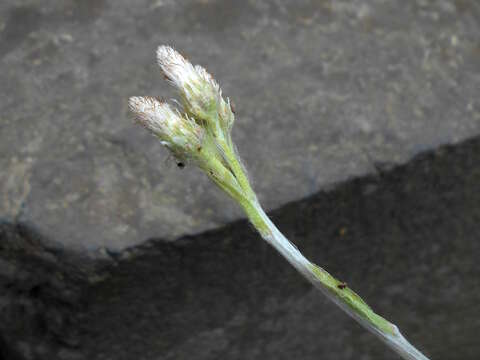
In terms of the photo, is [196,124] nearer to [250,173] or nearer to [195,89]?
[195,89]

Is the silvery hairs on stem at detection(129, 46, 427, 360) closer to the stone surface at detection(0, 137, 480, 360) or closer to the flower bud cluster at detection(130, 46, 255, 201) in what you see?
the flower bud cluster at detection(130, 46, 255, 201)

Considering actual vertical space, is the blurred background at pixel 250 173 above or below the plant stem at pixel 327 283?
below

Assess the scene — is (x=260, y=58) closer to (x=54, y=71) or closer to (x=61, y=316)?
(x=54, y=71)

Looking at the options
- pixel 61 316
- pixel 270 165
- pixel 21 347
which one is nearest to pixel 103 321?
pixel 61 316

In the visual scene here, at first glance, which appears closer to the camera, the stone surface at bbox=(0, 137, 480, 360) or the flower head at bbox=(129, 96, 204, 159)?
the flower head at bbox=(129, 96, 204, 159)

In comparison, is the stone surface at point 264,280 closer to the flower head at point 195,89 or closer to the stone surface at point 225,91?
the stone surface at point 225,91

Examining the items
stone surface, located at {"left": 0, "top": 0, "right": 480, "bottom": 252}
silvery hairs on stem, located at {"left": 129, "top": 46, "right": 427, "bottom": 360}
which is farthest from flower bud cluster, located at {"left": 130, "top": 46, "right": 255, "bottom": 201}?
stone surface, located at {"left": 0, "top": 0, "right": 480, "bottom": 252}

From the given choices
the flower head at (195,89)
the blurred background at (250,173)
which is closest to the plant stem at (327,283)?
the flower head at (195,89)
